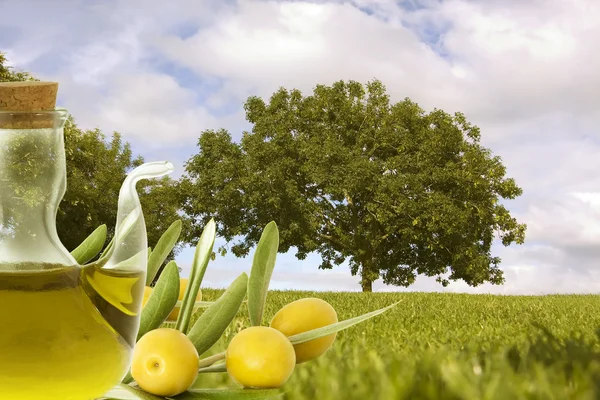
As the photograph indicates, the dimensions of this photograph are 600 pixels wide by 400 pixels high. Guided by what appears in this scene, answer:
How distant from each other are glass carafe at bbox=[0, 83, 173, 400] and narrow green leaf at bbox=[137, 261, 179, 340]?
114 mm

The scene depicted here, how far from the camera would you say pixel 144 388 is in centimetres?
178

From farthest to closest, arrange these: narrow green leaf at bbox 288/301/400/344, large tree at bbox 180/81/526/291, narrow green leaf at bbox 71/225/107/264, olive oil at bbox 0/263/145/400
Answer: large tree at bbox 180/81/526/291
narrow green leaf at bbox 71/225/107/264
narrow green leaf at bbox 288/301/400/344
olive oil at bbox 0/263/145/400

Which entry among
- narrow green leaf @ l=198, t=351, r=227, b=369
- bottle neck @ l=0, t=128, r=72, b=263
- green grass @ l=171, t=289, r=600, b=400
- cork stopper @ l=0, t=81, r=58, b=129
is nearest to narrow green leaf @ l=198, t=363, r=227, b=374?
narrow green leaf @ l=198, t=351, r=227, b=369

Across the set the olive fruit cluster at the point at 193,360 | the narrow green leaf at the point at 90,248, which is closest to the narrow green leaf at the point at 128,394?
the olive fruit cluster at the point at 193,360

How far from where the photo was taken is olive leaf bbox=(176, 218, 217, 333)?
6.19ft

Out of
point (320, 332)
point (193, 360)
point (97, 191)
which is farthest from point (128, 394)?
point (97, 191)

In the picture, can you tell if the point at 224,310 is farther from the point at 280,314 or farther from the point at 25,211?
the point at 25,211

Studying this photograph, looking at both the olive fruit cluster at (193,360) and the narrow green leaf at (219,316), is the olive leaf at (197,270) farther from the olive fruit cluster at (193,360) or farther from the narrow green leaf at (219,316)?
the olive fruit cluster at (193,360)

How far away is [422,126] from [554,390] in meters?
20.9

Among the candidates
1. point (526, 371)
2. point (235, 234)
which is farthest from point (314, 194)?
point (526, 371)

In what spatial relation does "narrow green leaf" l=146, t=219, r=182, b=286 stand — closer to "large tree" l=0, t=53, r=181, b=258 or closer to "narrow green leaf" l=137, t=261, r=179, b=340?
"narrow green leaf" l=137, t=261, r=179, b=340

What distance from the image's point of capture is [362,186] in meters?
20.0

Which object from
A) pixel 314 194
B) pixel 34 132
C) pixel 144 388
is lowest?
pixel 144 388

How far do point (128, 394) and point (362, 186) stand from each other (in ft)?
60.6
